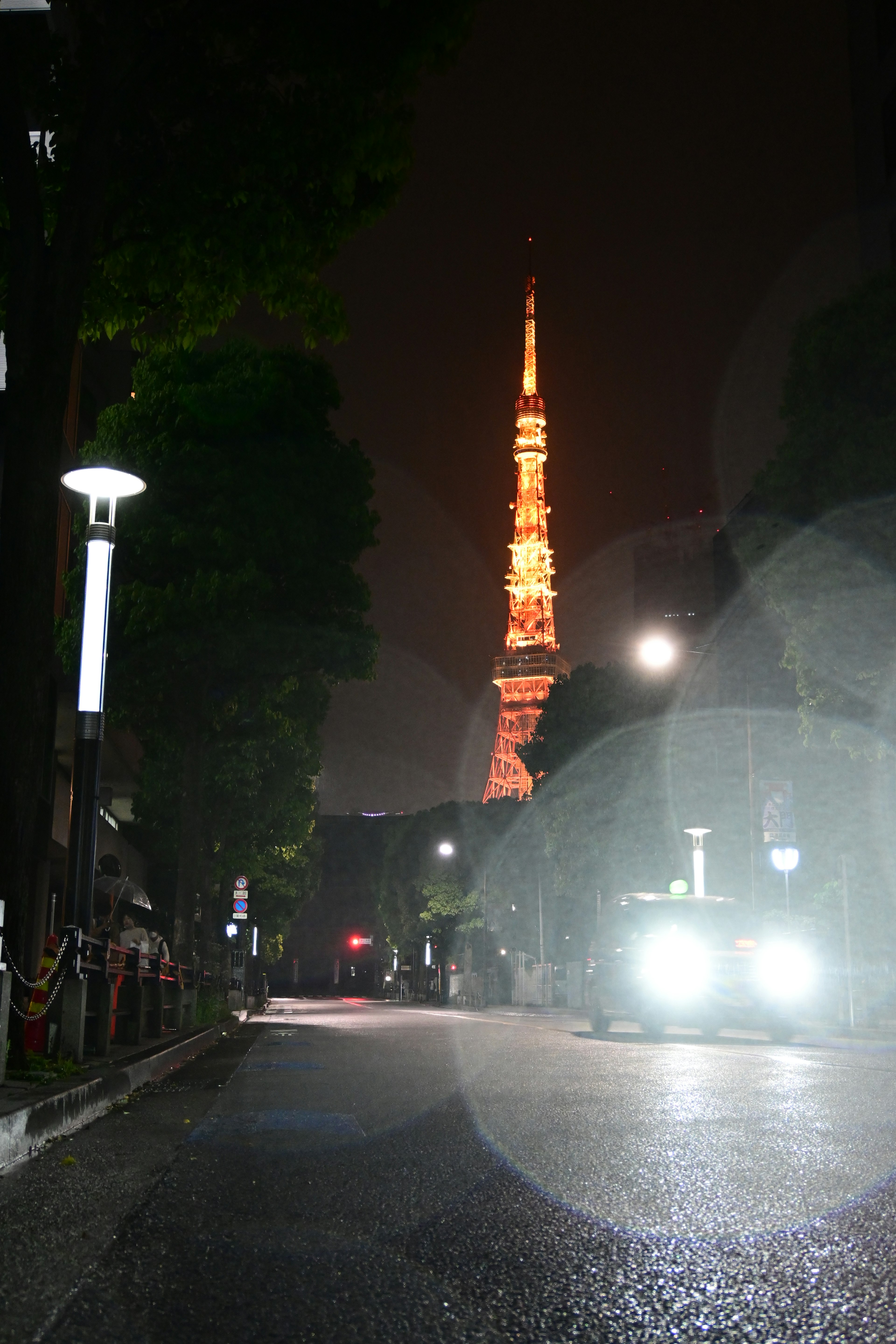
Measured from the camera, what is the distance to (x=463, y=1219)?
429cm

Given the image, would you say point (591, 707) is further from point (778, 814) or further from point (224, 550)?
point (224, 550)

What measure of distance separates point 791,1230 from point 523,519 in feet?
380

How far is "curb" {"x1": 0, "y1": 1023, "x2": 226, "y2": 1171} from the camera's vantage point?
5.59 metres

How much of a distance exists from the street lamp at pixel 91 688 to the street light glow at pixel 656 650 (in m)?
25.7

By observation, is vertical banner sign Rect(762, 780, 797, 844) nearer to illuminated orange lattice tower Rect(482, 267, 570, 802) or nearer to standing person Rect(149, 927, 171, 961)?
standing person Rect(149, 927, 171, 961)

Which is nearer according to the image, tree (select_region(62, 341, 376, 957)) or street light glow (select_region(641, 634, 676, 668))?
tree (select_region(62, 341, 376, 957))

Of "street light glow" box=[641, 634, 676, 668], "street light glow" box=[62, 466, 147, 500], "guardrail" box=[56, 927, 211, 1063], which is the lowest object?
"guardrail" box=[56, 927, 211, 1063]

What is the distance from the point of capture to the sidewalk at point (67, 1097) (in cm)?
567

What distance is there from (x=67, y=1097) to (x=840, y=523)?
54.0 feet

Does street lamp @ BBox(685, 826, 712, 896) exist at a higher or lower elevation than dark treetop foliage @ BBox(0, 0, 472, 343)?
lower

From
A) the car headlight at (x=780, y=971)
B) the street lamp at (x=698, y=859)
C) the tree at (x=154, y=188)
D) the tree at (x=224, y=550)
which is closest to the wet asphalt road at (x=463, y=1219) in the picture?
the tree at (x=154, y=188)

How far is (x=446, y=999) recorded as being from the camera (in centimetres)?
6462

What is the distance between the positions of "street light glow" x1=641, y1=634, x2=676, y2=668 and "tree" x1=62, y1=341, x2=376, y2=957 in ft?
42.7

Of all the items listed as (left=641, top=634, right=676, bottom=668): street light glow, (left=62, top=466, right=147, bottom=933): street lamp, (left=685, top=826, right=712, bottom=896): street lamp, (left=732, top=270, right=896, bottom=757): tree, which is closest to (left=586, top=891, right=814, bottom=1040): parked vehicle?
(left=732, top=270, right=896, bottom=757): tree
